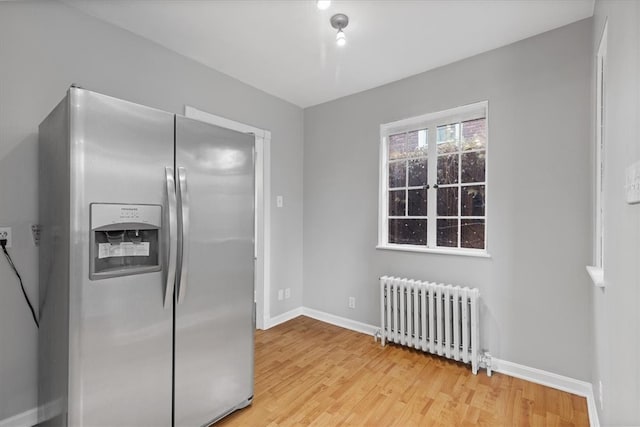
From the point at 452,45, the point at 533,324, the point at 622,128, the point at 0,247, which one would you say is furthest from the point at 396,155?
the point at 0,247

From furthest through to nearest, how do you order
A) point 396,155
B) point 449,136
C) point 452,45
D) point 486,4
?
point 396,155 → point 449,136 → point 452,45 → point 486,4

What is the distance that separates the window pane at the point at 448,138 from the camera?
280 centimetres

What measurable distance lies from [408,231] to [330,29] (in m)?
1.97

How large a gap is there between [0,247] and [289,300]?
8.57ft

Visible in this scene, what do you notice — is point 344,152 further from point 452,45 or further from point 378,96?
point 452,45

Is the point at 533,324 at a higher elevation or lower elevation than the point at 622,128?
lower

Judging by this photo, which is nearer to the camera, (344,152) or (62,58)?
(62,58)

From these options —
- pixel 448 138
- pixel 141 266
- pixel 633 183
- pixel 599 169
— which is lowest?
pixel 141 266

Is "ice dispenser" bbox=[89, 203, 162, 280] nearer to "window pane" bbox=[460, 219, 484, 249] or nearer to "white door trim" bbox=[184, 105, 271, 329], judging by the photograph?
"white door trim" bbox=[184, 105, 271, 329]

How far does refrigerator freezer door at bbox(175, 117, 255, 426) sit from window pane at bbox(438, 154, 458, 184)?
6.00ft

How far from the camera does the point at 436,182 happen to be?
114 inches

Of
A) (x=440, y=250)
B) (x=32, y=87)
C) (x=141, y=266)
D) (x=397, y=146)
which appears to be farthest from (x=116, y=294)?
(x=397, y=146)

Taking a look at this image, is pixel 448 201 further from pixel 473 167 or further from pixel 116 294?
pixel 116 294

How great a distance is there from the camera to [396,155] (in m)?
3.21
